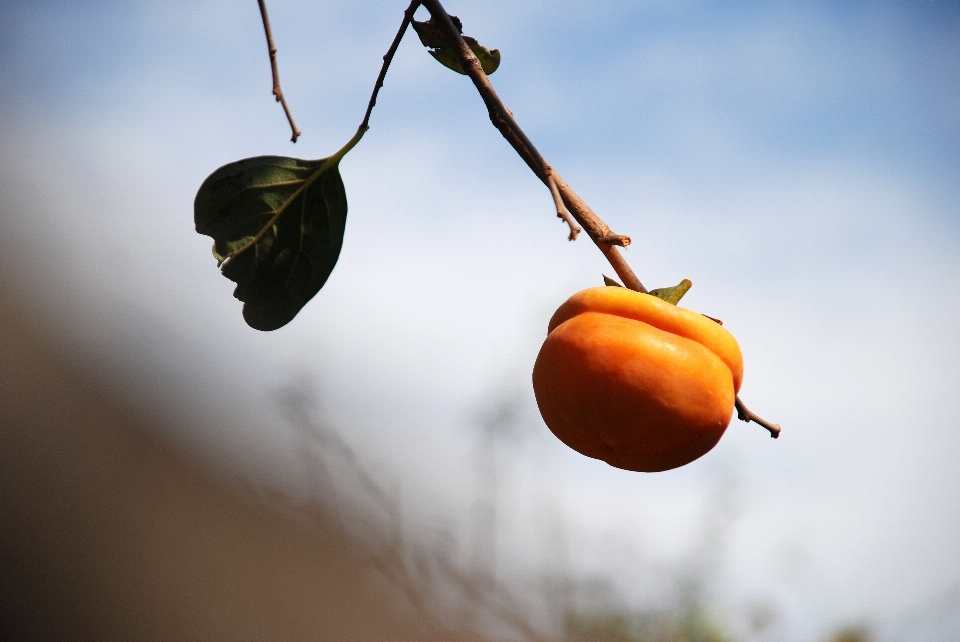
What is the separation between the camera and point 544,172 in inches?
34.1

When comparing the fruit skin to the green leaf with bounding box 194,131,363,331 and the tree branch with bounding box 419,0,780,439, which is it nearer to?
the tree branch with bounding box 419,0,780,439

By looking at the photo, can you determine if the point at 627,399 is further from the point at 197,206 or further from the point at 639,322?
the point at 197,206

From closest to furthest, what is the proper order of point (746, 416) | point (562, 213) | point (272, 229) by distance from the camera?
point (562, 213) < point (746, 416) < point (272, 229)

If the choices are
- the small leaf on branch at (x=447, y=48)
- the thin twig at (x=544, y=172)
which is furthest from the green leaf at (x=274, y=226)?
the thin twig at (x=544, y=172)

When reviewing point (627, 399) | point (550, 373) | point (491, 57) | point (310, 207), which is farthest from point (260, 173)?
point (627, 399)

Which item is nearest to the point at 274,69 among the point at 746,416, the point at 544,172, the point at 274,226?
the point at 274,226

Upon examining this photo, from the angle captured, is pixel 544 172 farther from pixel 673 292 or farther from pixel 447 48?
pixel 447 48

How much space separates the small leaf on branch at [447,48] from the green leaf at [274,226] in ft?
0.66

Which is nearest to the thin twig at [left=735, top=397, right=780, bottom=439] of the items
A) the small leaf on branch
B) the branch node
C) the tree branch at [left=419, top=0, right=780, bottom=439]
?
the tree branch at [left=419, top=0, right=780, bottom=439]

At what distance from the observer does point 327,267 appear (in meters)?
1.22

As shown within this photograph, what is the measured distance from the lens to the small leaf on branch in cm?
124

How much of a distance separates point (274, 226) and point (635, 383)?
24.3 inches

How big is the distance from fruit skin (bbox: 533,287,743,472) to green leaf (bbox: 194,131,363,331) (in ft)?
1.32

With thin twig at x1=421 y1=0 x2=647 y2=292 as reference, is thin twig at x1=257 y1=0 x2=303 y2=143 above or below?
above
